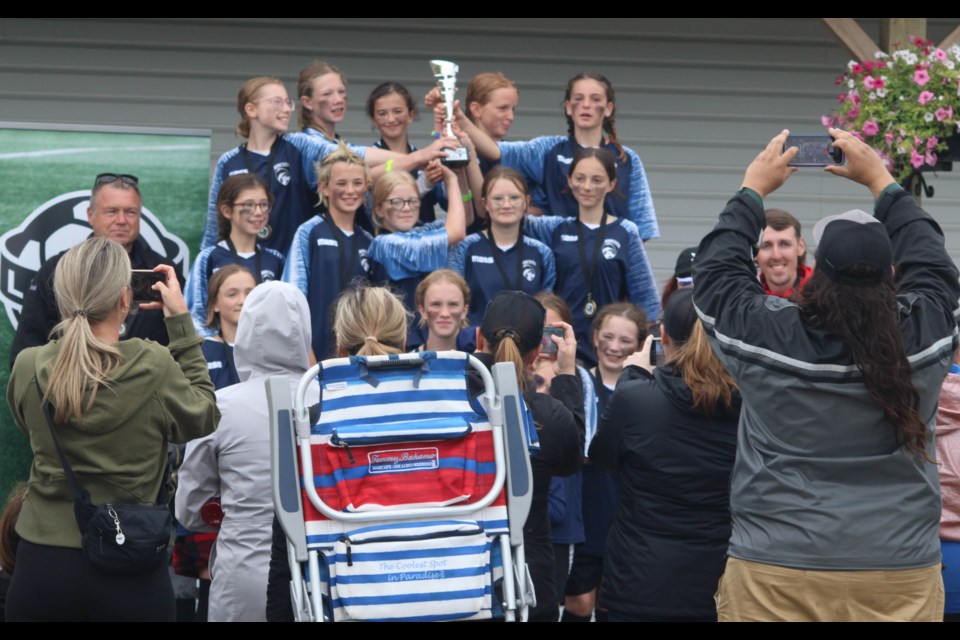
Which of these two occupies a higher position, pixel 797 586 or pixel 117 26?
pixel 117 26

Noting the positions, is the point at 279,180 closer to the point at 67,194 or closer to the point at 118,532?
the point at 67,194

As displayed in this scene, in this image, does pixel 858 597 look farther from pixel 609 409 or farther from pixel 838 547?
pixel 609 409

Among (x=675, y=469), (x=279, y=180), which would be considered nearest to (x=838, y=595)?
(x=675, y=469)

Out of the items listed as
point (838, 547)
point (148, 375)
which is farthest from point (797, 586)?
point (148, 375)

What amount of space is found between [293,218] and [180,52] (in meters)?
3.42

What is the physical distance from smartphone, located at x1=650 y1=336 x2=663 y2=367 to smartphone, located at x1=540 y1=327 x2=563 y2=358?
35 cm

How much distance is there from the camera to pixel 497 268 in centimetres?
655

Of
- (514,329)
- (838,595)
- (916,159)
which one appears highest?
(916,159)

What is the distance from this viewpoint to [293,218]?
697 centimetres

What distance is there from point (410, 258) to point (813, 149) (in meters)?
3.00

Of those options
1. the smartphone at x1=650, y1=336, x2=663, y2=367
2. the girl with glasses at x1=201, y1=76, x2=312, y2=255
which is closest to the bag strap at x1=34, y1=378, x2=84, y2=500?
the smartphone at x1=650, y1=336, x2=663, y2=367

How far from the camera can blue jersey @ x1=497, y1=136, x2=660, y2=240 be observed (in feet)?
23.7

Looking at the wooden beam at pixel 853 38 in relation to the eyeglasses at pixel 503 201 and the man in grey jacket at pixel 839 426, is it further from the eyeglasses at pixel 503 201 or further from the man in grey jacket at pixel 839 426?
the man in grey jacket at pixel 839 426

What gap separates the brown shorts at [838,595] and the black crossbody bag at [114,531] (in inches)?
62.4
